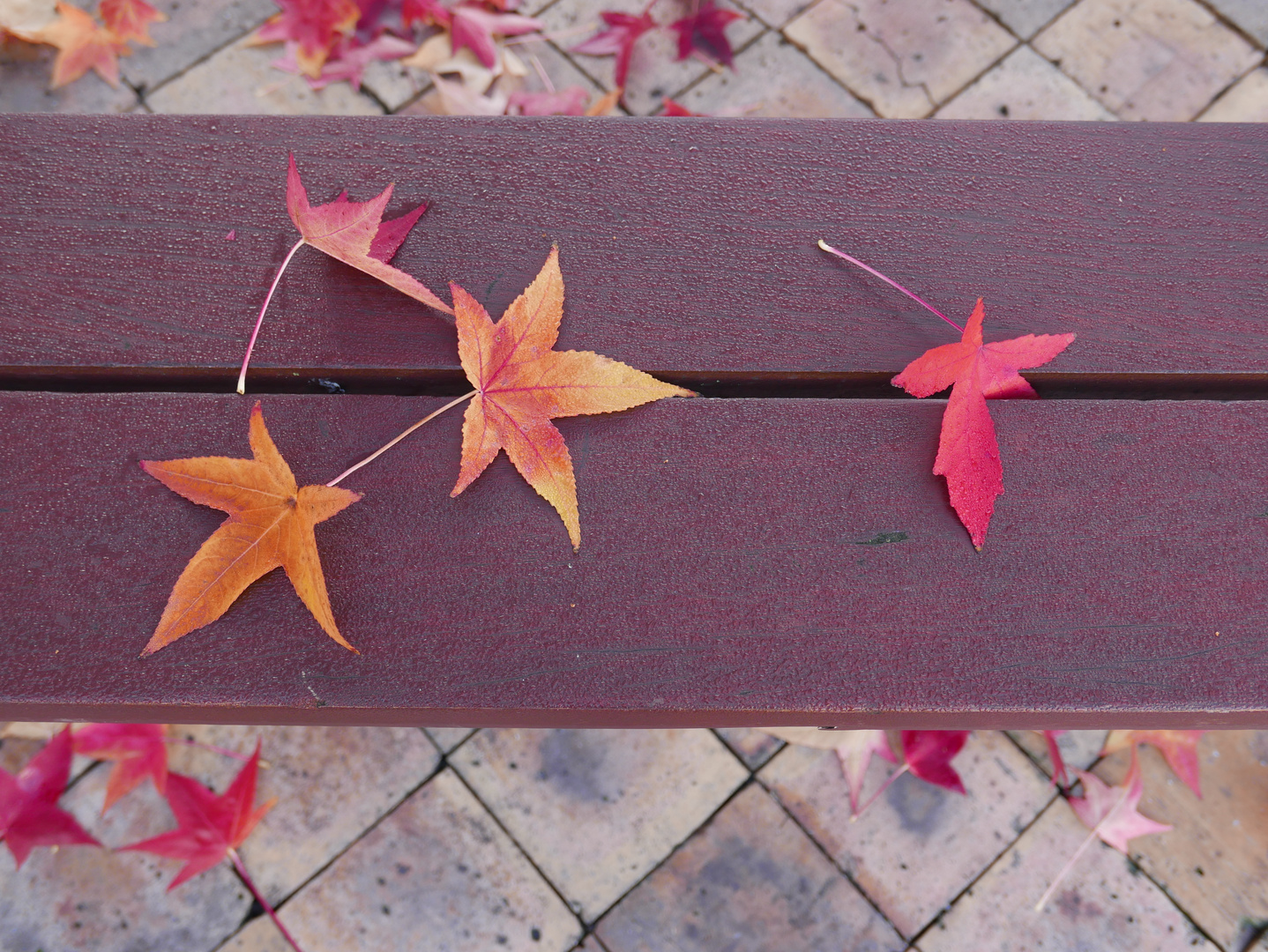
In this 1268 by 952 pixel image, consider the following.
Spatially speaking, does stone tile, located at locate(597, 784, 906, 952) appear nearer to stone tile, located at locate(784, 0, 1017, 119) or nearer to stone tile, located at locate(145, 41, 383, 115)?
stone tile, located at locate(784, 0, 1017, 119)

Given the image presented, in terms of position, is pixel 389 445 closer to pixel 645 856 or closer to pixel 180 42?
pixel 645 856

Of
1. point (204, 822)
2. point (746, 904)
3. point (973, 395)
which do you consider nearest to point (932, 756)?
point (746, 904)

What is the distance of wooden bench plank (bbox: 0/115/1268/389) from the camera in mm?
732

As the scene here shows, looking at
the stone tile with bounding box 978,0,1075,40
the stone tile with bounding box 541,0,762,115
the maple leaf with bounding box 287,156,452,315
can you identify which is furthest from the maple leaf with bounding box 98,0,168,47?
the stone tile with bounding box 978,0,1075,40

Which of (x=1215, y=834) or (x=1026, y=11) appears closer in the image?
(x=1215, y=834)

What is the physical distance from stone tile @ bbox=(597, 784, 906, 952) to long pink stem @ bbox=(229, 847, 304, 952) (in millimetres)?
507

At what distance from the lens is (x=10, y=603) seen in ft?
2.25

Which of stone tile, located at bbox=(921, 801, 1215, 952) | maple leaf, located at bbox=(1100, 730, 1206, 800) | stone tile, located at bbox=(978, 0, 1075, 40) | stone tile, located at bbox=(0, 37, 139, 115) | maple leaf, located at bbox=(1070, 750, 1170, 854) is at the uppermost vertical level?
stone tile, located at bbox=(978, 0, 1075, 40)

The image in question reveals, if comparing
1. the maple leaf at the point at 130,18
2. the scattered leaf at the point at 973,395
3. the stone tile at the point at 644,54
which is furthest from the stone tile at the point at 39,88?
the scattered leaf at the point at 973,395

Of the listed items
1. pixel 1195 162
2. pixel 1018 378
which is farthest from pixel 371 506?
pixel 1195 162

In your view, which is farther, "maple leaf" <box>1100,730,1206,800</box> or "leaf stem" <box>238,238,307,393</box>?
"maple leaf" <box>1100,730,1206,800</box>

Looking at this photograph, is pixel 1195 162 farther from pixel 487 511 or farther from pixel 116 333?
pixel 116 333

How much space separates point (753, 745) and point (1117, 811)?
1.99ft

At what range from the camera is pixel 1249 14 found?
5.17 feet
